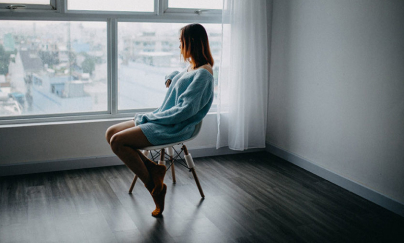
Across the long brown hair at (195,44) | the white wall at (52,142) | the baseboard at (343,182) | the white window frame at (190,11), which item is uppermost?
the white window frame at (190,11)

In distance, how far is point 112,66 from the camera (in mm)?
3623

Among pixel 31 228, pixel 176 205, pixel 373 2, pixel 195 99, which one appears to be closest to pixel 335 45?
pixel 373 2

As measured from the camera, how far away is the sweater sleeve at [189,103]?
2611mm

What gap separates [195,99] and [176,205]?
75cm

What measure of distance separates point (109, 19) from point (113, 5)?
120 millimetres

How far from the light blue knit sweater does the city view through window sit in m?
1.02

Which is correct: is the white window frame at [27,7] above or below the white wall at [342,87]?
above

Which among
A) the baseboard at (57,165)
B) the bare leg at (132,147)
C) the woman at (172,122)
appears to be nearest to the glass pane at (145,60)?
the baseboard at (57,165)

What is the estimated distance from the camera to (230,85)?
385 cm

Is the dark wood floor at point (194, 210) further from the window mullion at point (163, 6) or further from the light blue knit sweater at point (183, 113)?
the window mullion at point (163, 6)

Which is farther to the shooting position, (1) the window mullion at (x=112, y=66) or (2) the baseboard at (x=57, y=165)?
(1) the window mullion at (x=112, y=66)

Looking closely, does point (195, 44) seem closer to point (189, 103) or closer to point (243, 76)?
point (189, 103)

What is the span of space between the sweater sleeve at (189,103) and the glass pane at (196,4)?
A: 1.32m

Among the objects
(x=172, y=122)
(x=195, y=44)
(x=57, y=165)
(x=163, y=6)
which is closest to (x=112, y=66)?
(x=163, y=6)
